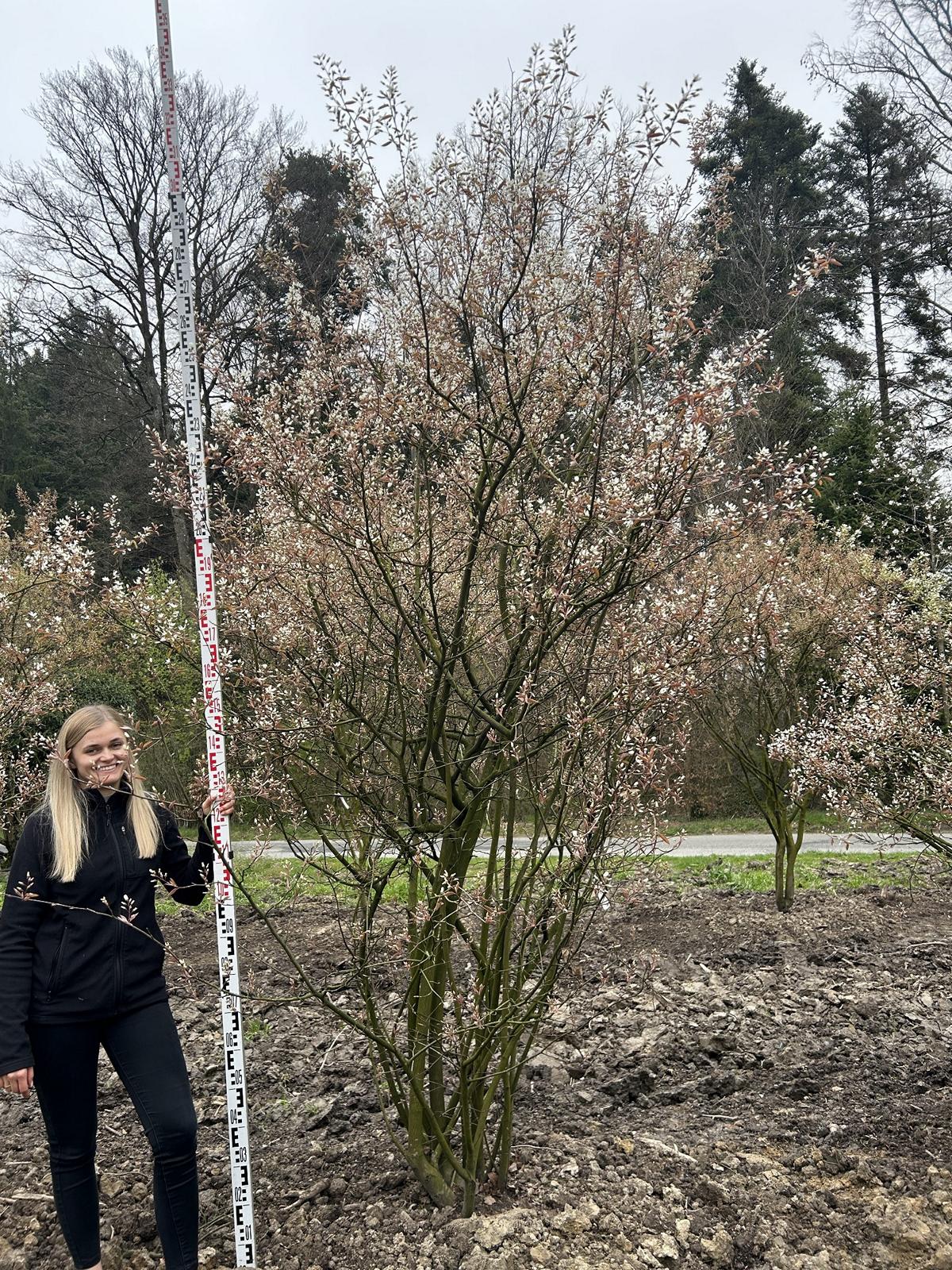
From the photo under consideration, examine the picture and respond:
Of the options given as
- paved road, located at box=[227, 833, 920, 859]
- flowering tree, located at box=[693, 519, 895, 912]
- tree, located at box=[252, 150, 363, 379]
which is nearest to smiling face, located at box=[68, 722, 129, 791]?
tree, located at box=[252, 150, 363, 379]

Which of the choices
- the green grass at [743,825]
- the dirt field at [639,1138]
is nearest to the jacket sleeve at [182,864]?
the dirt field at [639,1138]

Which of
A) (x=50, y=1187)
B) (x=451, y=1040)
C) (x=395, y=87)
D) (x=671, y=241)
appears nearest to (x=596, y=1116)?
(x=451, y=1040)

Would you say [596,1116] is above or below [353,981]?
below

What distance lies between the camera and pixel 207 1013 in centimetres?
516

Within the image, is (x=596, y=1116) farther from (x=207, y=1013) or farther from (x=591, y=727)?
(x=207, y=1013)

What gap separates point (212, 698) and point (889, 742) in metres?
4.27

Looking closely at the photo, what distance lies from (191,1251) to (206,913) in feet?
17.3

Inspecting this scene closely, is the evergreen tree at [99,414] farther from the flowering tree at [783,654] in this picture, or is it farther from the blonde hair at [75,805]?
the blonde hair at [75,805]

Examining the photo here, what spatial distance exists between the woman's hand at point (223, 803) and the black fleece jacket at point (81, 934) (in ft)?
0.28

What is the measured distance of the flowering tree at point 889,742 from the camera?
4.92 meters

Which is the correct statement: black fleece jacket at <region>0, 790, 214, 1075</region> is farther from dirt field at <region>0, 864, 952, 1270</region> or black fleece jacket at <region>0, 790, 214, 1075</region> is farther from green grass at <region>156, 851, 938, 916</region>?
green grass at <region>156, 851, 938, 916</region>

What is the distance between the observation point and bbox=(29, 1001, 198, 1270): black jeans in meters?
2.68

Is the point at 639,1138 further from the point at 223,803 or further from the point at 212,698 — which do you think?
the point at 212,698

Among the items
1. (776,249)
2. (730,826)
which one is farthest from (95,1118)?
(776,249)
